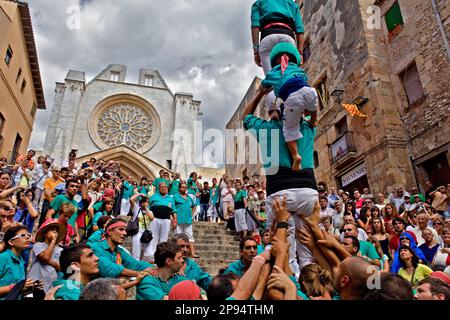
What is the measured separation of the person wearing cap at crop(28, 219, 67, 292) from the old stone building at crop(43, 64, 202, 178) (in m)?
22.1

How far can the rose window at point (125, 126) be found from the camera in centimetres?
2864

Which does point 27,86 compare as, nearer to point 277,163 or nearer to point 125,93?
point 125,93

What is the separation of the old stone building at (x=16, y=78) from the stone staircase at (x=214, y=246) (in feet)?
47.6

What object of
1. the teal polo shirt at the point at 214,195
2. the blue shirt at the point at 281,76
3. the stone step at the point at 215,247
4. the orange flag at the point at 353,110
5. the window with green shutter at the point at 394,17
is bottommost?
the stone step at the point at 215,247

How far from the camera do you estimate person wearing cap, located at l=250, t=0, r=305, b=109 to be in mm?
3098

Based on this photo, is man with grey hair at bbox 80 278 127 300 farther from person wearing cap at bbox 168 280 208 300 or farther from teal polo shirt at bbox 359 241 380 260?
teal polo shirt at bbox 359 241 380 260

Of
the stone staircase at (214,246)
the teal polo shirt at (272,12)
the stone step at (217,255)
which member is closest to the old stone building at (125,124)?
the stone staircase at (214,246)

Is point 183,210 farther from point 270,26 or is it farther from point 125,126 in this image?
point 125,126

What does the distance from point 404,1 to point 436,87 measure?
161 inches

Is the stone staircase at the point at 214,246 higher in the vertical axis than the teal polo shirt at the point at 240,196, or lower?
lower

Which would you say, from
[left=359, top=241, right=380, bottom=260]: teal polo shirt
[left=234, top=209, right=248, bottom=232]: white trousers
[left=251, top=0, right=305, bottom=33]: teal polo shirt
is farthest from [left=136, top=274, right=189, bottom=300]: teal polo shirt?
[left=234, top=209, right=248, bottom=232]: white trousers

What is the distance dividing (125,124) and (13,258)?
1066 inches

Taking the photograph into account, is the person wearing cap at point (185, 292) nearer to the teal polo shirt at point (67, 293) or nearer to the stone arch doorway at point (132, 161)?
the teal polo shirt at point (67, 293)

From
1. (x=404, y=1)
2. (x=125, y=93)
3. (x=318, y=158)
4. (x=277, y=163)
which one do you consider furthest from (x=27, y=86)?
(x=277, y=163)
